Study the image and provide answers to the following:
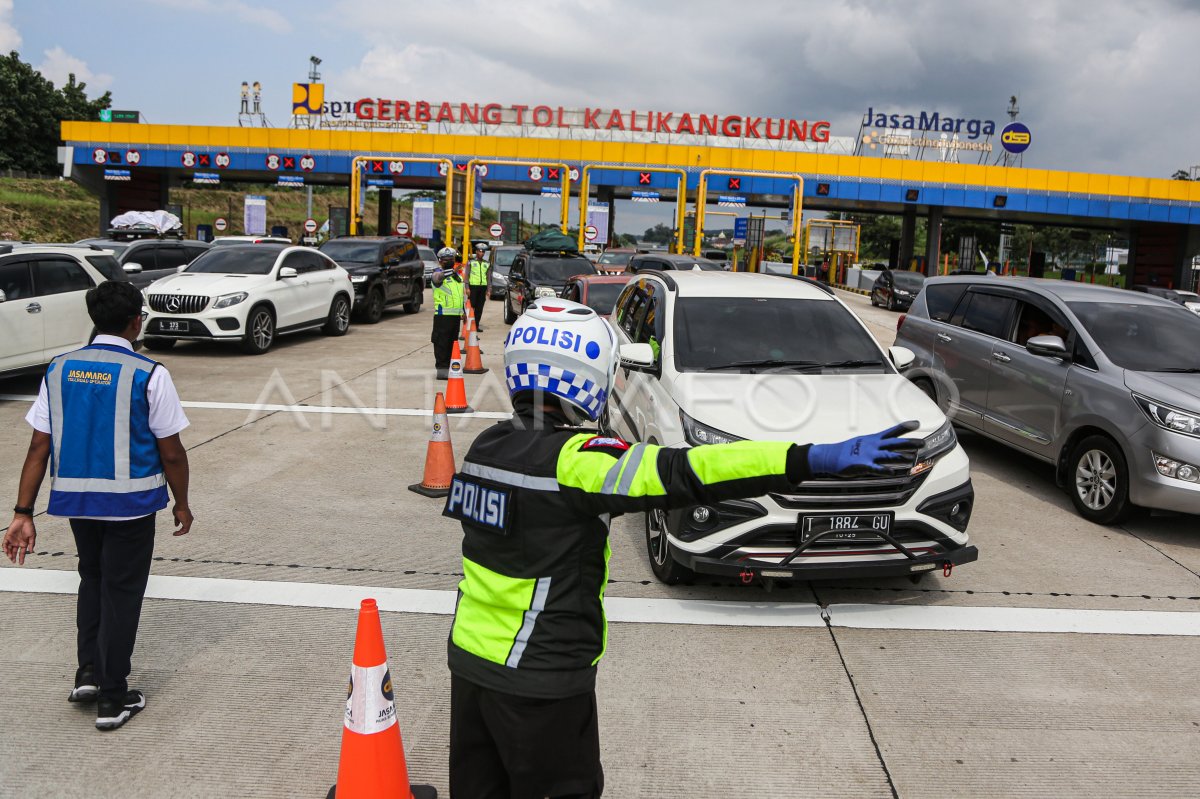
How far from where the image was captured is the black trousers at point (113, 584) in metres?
3.65

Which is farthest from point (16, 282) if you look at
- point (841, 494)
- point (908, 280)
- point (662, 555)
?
point (908, 280)

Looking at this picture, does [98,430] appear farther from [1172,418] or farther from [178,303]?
[178,303]

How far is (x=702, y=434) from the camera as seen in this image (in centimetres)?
513

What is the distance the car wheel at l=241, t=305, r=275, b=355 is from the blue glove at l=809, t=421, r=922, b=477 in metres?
13.2

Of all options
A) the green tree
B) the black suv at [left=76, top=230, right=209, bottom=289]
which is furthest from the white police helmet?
the green tree

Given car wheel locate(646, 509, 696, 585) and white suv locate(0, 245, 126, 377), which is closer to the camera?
car wheel locate(646, 509, 696, 585)

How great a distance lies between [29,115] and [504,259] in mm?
52992

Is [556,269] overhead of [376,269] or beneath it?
overhead

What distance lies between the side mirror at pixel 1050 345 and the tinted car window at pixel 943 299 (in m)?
1.81

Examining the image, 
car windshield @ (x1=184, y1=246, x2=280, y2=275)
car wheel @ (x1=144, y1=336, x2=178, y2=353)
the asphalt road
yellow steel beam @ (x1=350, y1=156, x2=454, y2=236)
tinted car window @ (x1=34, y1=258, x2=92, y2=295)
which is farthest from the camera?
yellow steel beam @ (x1=350, y1=156, x2=454, y2=236)

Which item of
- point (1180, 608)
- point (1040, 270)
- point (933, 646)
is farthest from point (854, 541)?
point (1040, 270)

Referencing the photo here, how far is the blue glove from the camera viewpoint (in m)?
1.87

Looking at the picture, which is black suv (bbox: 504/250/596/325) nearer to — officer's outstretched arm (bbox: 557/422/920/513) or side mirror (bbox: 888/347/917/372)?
side mirror (bbox: 888/347/917/372)

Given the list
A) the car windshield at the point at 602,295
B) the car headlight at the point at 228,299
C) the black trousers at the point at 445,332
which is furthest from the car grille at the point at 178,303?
the car windshield at the point at 602,295
